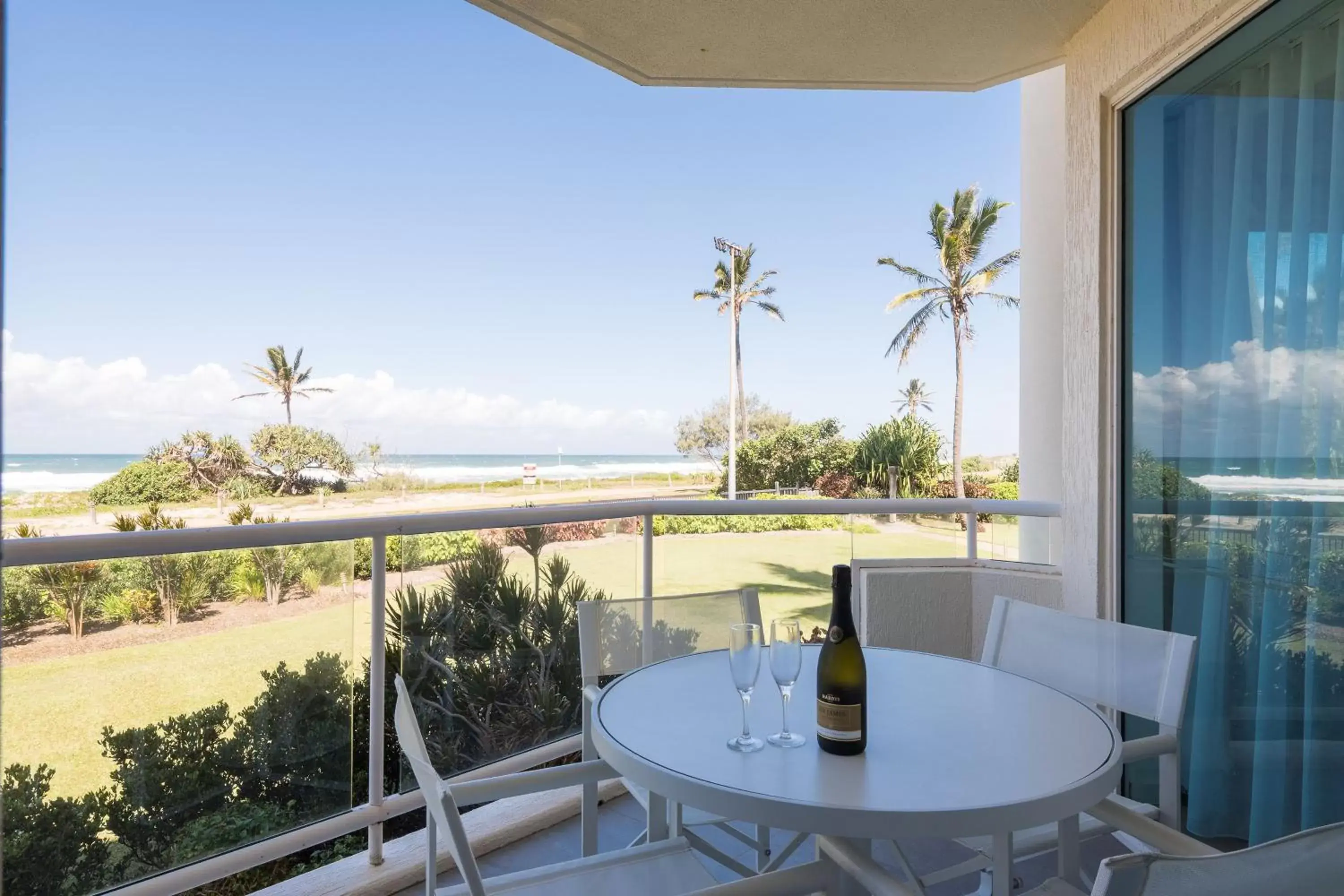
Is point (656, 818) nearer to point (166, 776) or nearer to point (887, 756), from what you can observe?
point (887, 756)

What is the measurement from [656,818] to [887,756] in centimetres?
71

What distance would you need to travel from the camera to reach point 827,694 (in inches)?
55.7

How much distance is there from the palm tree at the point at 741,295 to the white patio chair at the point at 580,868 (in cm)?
3243

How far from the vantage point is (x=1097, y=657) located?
2.00 metres

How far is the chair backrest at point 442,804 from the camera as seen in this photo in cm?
116

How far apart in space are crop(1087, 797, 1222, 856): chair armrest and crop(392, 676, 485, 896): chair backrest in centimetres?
112

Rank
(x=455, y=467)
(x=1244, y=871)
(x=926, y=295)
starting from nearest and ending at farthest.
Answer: (x=1244, y=871), (x=926, y=295), (x=455, y=467)

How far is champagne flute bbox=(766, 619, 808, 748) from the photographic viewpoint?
4.68 ft

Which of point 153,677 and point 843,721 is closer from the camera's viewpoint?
point 843,721

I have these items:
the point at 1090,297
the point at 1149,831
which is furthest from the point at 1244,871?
the point at 1090,297

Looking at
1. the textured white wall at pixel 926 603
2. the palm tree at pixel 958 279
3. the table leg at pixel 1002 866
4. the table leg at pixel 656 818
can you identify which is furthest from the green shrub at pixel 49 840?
the palm tree at pixel 958 279

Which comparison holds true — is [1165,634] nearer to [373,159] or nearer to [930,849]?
[930,849]

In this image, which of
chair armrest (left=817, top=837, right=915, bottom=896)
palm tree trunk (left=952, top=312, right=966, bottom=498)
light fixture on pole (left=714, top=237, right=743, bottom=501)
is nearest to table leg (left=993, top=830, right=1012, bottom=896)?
chair armrest (left=817, top=837, right=915, bottom=896)

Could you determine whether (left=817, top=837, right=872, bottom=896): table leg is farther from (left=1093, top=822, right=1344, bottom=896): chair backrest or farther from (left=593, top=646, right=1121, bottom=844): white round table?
(left=1093, top=822, right=1344, bottom=896): chair backrest
